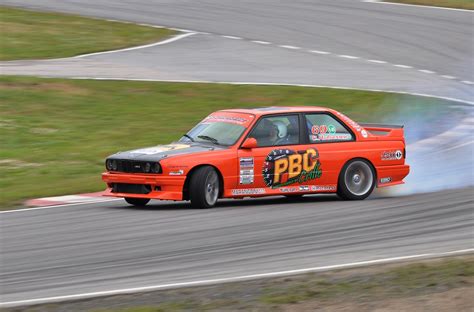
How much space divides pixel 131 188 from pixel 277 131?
6.88 feet

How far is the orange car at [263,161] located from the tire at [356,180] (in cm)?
1

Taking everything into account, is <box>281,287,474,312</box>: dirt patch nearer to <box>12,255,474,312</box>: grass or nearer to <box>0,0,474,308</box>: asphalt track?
<box>12,255,474,312</box>: grass

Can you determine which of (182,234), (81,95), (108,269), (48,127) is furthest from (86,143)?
(108,269)

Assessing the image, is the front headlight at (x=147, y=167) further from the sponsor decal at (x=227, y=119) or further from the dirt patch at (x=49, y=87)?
the dirt patch at (x=49, y=87)

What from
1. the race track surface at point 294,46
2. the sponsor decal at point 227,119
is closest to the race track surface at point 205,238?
the sponsor decal at point 227,119

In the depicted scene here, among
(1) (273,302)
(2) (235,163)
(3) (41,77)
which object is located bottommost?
(1) (273,302)

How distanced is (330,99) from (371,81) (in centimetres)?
268

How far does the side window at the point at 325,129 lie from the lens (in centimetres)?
1409

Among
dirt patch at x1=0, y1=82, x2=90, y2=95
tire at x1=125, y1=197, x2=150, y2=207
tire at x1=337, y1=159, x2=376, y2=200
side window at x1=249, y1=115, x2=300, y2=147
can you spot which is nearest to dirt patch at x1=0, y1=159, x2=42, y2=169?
tire at x1=125, y1=197, x2=150, y2=207

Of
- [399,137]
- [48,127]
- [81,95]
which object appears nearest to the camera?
[399,137]

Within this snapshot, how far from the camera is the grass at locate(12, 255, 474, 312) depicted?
832 cm

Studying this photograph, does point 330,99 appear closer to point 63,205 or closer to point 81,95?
point 81,95

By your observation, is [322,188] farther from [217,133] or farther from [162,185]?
[162,185]

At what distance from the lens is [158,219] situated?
12328 mm
